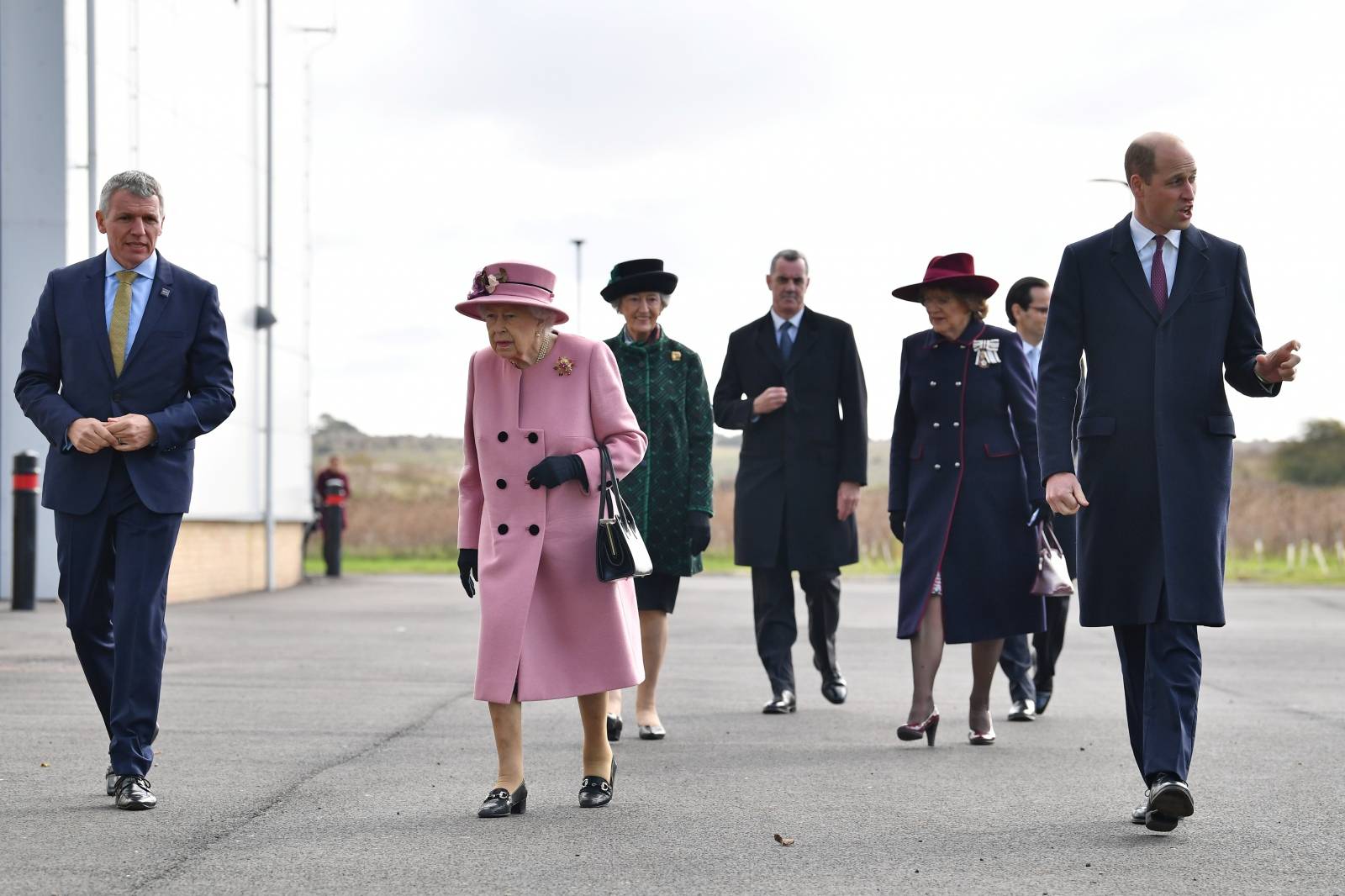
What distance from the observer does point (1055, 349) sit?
6.49 m

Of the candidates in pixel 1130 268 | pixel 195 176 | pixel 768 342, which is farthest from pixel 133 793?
pixel 195 176

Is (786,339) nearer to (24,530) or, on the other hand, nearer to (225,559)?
(24,530)

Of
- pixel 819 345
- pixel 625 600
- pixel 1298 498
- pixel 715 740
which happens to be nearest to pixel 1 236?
pixel 819 345

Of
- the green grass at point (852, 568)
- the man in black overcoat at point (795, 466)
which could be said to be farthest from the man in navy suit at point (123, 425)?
the green grass at point (852, 568)

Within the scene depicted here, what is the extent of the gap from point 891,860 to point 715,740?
324 centimetres

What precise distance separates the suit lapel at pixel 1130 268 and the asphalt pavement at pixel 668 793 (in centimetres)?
178

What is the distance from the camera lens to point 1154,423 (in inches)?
245

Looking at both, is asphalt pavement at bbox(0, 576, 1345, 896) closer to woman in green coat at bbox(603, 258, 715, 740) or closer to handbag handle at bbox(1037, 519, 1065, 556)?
woman in green coat at bbox(603, 258, 715, 740)

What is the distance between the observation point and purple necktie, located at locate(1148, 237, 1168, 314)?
6.34 m

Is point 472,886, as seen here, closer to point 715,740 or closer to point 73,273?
point 73,273

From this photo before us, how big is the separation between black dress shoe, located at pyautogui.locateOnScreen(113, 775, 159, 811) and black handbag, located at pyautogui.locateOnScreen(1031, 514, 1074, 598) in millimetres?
4155

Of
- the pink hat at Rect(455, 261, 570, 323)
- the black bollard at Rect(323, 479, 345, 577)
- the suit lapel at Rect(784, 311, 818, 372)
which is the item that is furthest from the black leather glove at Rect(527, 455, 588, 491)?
the black bollard at Rect(323, 479, 345, 577)

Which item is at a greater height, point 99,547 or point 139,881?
point 99,547

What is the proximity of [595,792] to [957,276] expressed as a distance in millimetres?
3326
